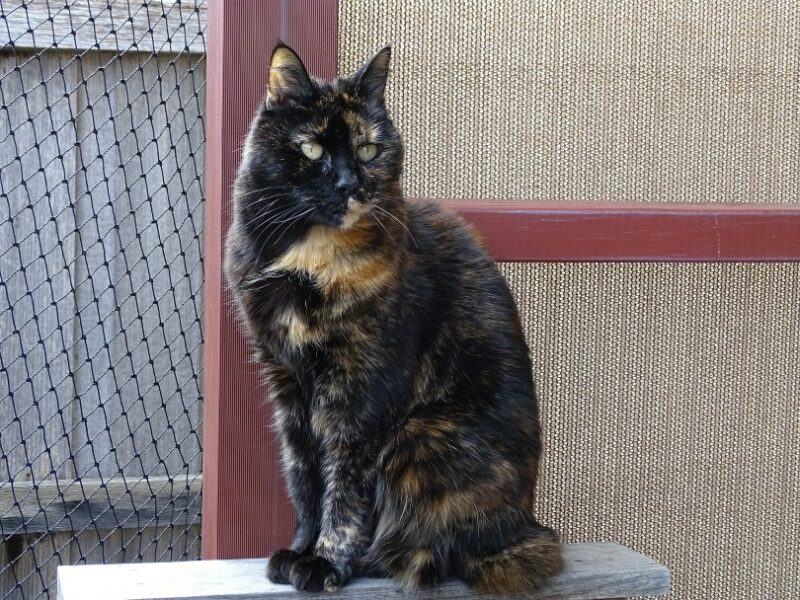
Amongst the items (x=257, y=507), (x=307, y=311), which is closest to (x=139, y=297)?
(x=257, y=507)

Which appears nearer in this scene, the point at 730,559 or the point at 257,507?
the point at 257,507

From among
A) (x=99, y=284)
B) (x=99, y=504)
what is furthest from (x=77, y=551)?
(x=99, y=284)

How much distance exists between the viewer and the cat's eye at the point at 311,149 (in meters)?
1.25

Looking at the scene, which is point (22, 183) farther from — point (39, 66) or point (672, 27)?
point (672, 27)

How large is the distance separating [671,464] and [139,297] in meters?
1.45

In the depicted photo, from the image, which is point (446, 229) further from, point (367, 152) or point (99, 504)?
point (99, 504)

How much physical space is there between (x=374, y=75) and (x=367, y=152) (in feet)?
0.34

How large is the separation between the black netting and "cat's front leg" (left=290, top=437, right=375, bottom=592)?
1.17 metres

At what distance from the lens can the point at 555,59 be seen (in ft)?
4.95

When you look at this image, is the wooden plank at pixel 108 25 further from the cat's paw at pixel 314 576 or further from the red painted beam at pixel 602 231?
the cat's paw at pixel 314 576

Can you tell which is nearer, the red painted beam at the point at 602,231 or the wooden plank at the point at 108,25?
the red painted beam at the point at 602,231

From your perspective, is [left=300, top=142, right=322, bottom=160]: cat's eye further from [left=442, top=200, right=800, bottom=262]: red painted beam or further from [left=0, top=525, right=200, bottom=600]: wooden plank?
[left=0, top=525, right=200, bottom=600]: wooden plank

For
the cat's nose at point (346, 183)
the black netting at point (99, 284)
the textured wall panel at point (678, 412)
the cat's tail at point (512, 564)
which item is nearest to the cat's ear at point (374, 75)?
the cat's nose at point (346, 183)

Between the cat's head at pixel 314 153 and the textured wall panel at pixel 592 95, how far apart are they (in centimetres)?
21
